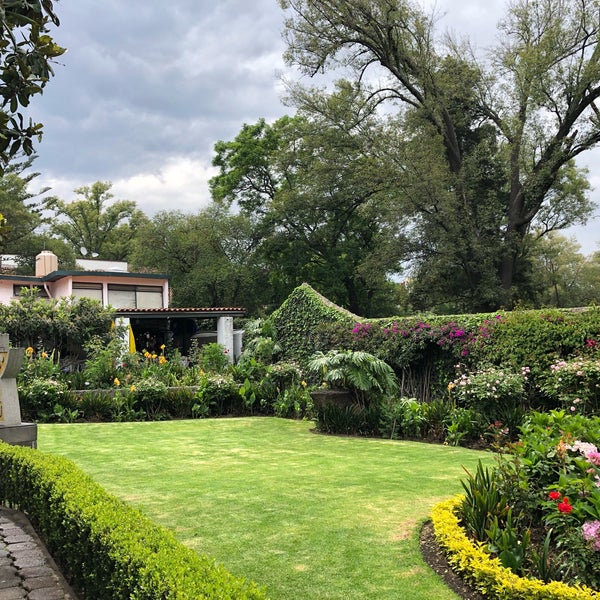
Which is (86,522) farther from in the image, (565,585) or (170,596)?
(565,585)

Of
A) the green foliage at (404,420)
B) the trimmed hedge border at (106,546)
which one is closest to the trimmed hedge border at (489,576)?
the trimmed hedge border at (106,546)

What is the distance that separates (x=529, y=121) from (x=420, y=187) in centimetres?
A: 530

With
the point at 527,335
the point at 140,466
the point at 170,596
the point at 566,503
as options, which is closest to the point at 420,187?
the point at 527,335

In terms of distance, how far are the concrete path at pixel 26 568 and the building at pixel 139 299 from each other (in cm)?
1881

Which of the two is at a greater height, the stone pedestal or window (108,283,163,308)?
window (108,283,163,308)

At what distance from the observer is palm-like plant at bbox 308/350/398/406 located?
10508 mm

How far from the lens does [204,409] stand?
42.8 feet

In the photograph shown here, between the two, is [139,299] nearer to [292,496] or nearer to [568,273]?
[292,496]

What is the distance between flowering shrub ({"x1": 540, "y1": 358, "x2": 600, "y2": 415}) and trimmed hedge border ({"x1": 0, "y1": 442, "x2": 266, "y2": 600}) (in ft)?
21.2

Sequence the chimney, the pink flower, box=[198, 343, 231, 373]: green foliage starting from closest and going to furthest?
the pink flower
box=[198, 343, 231, 373]: green foliage
the chimney

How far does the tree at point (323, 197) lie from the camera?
26.0 m

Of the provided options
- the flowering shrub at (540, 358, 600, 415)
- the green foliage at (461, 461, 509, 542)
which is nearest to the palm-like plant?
the flowering shrub at (540, 358, 600, 415)

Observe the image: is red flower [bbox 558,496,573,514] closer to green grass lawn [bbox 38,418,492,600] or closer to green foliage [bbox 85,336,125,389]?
green grass lawn [bbox 38,418,492,600]

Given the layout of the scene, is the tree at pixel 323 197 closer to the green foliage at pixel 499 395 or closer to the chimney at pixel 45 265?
the chimney at pixel 45 265
